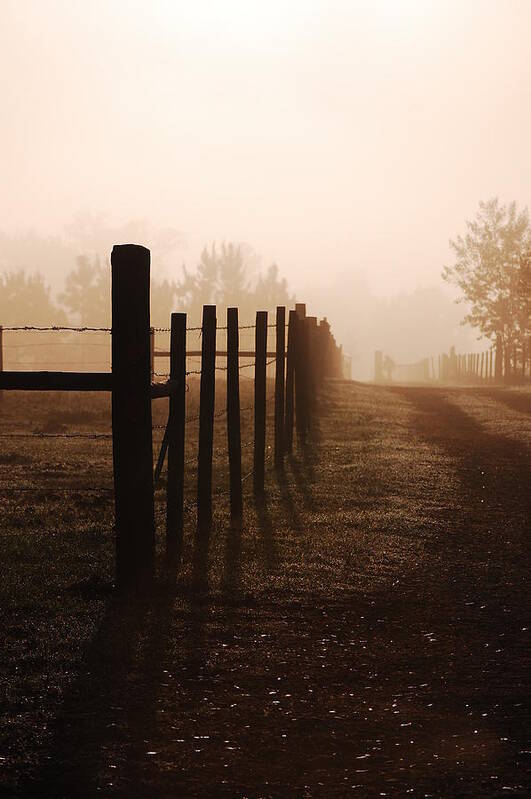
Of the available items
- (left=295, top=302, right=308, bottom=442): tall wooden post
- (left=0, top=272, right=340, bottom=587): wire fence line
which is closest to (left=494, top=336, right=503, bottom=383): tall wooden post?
(left=295, top=302, right=308, bottom=442): tall wooden post

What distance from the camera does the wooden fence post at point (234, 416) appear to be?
10.9m

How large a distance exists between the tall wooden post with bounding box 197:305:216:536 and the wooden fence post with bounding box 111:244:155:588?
7.35ft

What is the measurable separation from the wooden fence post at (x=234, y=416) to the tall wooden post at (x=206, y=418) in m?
0.53

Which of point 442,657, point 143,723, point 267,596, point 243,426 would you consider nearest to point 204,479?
point 267,596

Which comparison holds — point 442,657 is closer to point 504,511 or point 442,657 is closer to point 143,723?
point 143,723

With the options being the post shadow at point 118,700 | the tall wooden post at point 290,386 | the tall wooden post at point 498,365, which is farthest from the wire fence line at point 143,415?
the tall wooden post at point 498,365

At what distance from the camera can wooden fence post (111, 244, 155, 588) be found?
24.8 feet

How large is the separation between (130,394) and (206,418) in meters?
2.51

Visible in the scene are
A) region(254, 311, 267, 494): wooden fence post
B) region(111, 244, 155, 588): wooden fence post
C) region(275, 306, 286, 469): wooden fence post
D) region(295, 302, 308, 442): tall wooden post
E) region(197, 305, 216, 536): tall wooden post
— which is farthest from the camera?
region(295, 302, 308, 442): tall wooden post

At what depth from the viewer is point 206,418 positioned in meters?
10.0

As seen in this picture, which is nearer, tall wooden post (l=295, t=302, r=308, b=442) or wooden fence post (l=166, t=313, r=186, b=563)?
wooden fence post (l=166, t=313, r=186, b=563)

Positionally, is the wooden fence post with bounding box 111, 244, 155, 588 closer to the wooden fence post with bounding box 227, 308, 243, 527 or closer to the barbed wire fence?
the barbed wire fence

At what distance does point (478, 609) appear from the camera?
23.5 feet

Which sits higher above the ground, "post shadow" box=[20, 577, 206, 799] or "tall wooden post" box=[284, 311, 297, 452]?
"tall wooden post" box=[284, 311, 297, 452]
